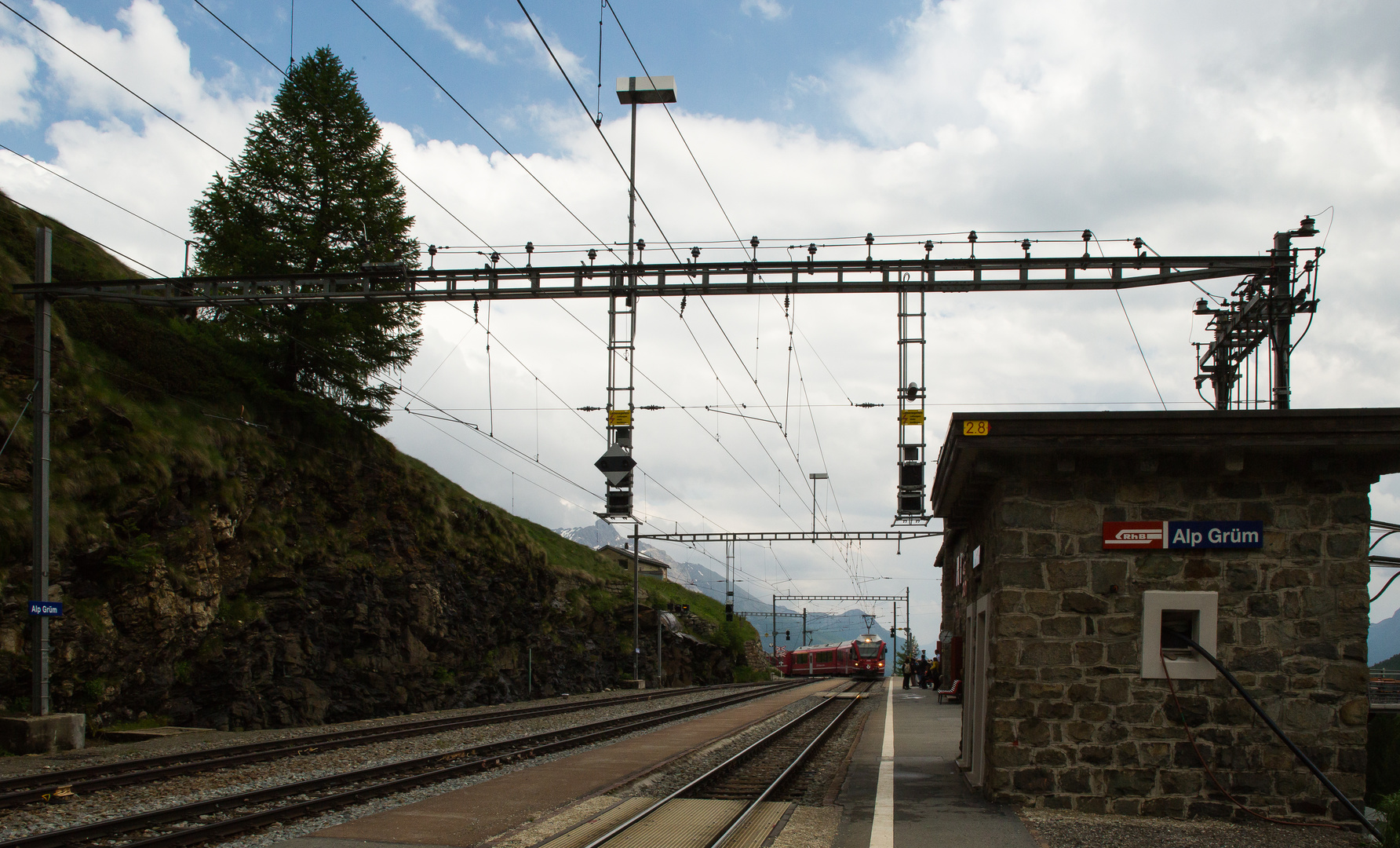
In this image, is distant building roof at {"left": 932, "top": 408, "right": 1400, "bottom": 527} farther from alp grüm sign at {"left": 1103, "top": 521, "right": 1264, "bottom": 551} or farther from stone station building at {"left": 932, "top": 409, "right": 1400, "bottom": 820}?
alp grüm sign at {"left": 1103, "top": 521, "right": 1264, "bottom": 551}

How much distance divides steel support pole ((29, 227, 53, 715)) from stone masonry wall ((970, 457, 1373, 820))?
→ 45.6 ft

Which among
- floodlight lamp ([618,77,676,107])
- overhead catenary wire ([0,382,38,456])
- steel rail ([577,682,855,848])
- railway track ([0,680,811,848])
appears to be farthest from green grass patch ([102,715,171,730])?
floodlight lamp ([618,77,676,107])

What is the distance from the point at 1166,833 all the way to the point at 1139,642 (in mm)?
1634

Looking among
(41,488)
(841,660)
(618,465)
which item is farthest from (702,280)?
(841,660)

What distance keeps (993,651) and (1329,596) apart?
3.01m

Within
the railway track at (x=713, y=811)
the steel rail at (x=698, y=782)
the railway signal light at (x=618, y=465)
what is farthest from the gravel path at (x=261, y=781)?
the railway signal light at (x=618, y=465)

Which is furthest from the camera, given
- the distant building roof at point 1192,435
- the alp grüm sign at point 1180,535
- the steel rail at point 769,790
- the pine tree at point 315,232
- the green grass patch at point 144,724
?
the pine tree at point 315,232

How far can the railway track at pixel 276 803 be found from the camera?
26.5 ft

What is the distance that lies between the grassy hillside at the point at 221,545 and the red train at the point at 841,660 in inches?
1223

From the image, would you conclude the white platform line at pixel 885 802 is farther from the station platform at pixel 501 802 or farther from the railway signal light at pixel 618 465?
the railway signal light at pixel 618 465

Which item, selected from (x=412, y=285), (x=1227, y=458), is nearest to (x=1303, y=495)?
(x=1227, y=458)

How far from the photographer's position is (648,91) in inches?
634

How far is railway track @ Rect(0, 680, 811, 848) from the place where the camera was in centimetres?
808

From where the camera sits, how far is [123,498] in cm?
1903
